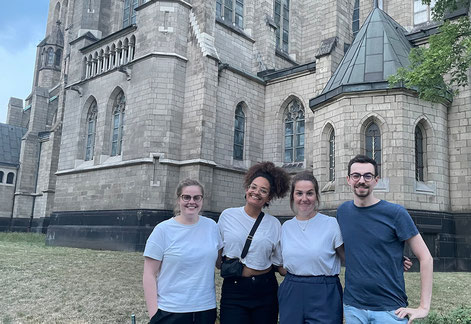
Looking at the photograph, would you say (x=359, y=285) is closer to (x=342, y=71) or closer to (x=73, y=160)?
(x=342, y=71)

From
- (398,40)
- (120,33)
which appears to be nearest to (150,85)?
(120,33)

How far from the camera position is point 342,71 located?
13672mm

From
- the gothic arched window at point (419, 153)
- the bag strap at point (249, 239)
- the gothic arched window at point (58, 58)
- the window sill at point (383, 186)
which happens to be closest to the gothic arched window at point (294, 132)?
the gothic arched window at point (419, 153)

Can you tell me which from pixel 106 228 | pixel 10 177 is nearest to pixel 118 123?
pixel 106 228

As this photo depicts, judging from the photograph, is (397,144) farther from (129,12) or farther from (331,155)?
(129,12)

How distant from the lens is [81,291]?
22.4 ft

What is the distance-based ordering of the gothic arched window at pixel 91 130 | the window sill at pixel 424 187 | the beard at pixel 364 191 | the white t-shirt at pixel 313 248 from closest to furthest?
the beard at pixel 364 191, the white t-shirt at pixel 313 248, the window sill at pixel 424 187, the gothic arched window at pixel 91 130

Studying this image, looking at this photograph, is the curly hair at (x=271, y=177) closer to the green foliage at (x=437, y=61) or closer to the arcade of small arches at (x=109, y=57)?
the green foliage at (x=437, y=61)

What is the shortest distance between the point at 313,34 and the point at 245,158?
906cm

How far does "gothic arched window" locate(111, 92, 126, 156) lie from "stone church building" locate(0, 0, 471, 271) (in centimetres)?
7

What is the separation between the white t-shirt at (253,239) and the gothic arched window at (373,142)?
10133mm

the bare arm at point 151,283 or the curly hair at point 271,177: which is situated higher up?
the curly hair at point 271,177

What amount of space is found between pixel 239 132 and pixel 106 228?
6.86 metres

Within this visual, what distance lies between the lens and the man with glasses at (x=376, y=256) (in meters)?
2.55
